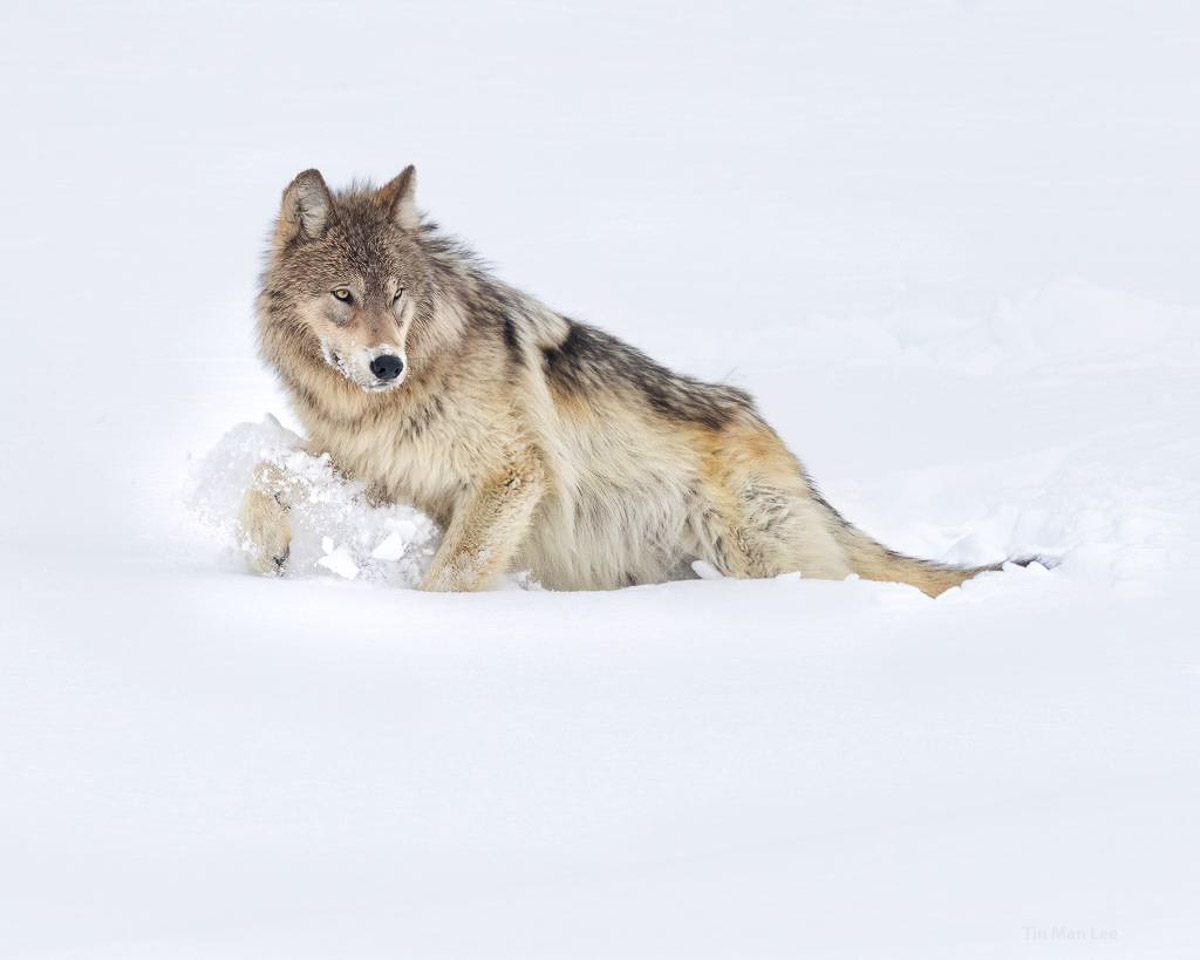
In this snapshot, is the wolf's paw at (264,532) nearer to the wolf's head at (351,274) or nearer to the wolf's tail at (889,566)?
the wolf's head at (351,274)

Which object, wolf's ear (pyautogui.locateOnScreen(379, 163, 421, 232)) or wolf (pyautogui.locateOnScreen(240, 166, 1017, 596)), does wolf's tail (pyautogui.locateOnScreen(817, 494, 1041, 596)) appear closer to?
wolf (pyautogui.locateOnScreen(240, 166, 1017, 596))

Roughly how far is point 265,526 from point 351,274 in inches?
40.1

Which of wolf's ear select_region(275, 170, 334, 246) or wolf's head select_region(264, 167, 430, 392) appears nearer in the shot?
wolf's head select_region(264, 167, 430, 392)

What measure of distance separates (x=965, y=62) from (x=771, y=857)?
15704 millimetres

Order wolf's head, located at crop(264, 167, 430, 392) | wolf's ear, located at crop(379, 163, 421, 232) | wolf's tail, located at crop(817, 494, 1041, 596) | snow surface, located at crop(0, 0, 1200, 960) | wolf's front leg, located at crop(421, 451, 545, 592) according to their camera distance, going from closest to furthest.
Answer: snow surface, located at crop(0, 0, 1200, 960)
wolf's head, located at crop(264, 167, 430, 392)
wolf's front leg, located at crop(421, 451, 545, 592)
wolf's ear, located at crop(379, 163, 421, 232)
wolf's tail, located at crop(817, 494, 1041, 596)

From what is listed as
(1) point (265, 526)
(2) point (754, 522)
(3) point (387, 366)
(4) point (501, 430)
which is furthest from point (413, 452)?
(2) point (754, 522)

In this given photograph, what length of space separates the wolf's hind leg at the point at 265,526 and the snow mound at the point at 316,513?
5 cm

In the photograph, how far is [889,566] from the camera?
20.9 ft

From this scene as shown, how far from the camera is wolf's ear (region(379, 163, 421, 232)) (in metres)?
5.80

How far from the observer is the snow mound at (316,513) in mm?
5562

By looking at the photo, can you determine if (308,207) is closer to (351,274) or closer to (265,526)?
(351,274)

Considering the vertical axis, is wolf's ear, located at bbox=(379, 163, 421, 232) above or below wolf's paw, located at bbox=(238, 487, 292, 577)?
above

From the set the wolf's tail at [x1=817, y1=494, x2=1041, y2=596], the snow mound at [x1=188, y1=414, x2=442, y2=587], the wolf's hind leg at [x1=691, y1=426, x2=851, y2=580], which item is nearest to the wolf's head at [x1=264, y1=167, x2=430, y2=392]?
the snow mound at [x1=188, y1=414, x2=442, y2=587]

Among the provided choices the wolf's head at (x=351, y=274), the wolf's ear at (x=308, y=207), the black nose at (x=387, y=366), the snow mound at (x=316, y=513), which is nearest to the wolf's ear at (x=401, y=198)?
the wolf's head at (x=351, y=274)
